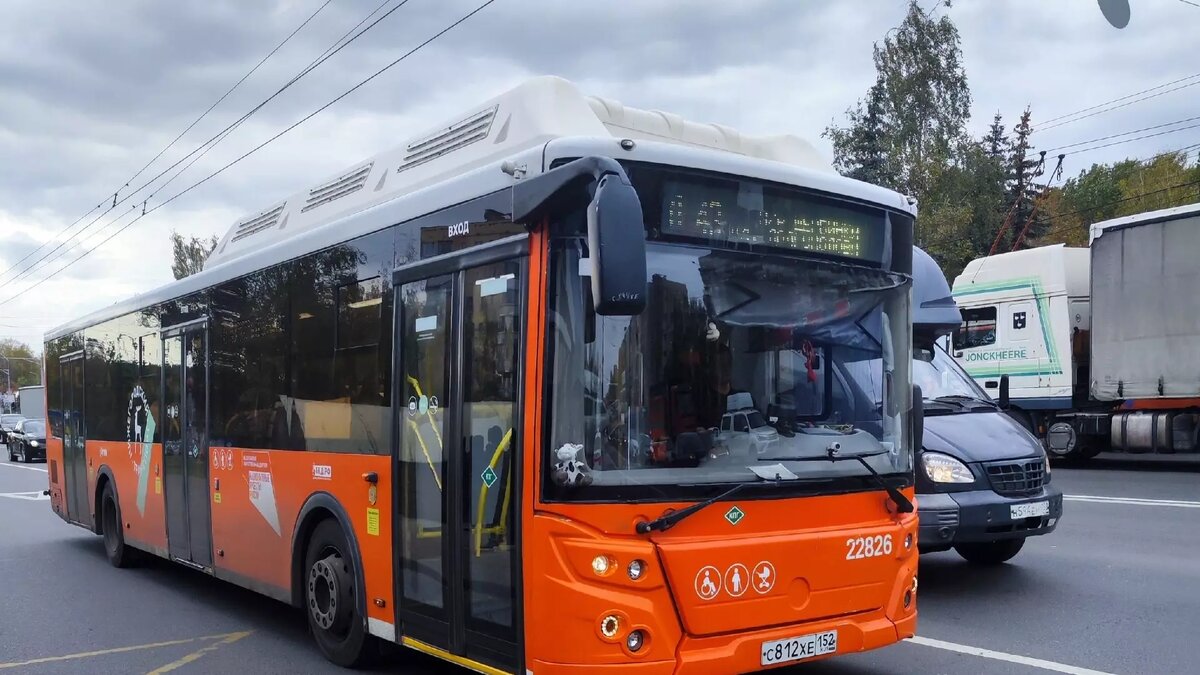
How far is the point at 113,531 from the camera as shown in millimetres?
11773

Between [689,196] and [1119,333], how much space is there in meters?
15.0

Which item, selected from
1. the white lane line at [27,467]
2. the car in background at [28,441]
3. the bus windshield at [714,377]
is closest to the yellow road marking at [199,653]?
the bus windshield at [714,377]

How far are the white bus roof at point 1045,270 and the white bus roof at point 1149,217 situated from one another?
28.2 inches

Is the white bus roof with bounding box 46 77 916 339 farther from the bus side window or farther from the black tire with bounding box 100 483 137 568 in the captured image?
the bus side window

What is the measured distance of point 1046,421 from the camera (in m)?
19.4

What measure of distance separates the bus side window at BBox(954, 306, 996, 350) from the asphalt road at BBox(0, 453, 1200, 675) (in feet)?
22.9

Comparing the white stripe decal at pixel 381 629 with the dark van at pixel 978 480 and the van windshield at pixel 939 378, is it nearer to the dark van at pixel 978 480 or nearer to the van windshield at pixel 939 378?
the dark van at pixel 978 480

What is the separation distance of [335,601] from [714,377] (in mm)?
3043

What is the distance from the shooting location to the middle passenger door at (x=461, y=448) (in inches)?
200

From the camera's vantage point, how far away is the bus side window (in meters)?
19.4

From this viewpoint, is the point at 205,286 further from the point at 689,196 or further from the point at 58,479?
the point at 58,479

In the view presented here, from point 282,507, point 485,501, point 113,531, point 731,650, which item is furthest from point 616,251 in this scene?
point 113,531

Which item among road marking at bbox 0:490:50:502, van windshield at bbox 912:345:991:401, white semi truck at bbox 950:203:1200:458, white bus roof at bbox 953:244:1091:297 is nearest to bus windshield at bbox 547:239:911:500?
van windshield at bbox 912:345:991:401

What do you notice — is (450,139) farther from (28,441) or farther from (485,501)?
(28,441)
